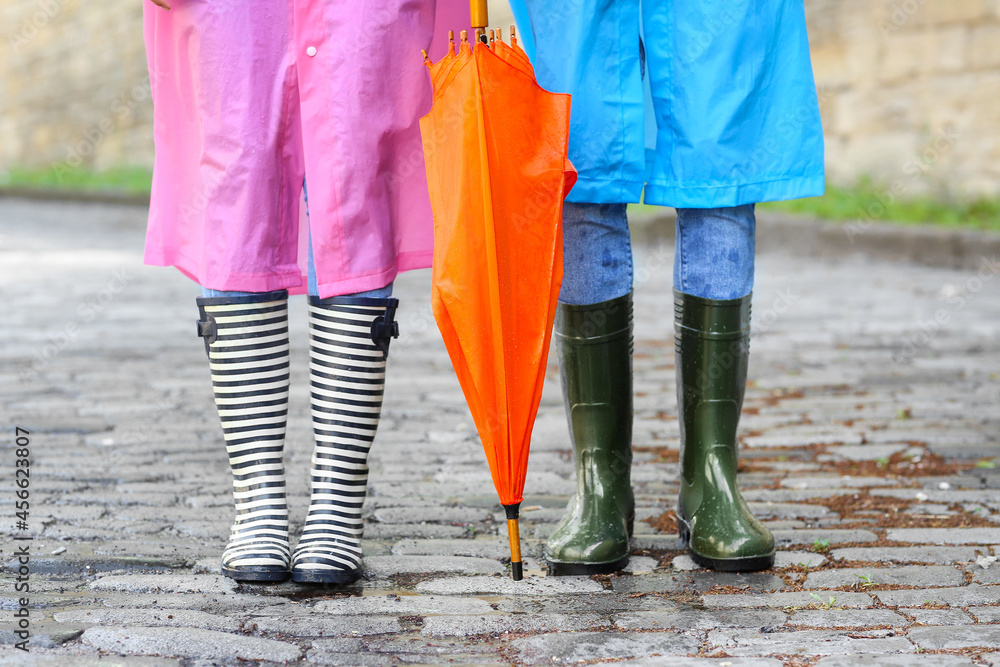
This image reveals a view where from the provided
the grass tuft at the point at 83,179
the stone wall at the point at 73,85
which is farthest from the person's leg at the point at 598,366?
the stone wall at the point at 73,85

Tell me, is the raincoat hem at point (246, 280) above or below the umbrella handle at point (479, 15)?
below

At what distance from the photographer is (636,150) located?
1903mm

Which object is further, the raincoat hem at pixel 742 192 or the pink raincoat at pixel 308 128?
the raincoat hem at pixel 742 192

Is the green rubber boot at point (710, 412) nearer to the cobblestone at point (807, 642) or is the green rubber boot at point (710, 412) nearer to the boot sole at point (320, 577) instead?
the cobblestone at point (807, 642)

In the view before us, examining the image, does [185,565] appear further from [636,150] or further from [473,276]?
[636,150]

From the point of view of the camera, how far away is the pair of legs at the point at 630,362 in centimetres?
197
